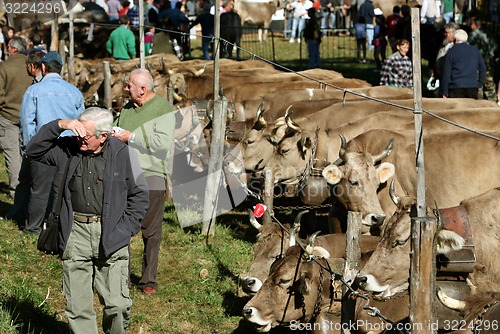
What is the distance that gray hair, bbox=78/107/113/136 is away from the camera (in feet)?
22.2

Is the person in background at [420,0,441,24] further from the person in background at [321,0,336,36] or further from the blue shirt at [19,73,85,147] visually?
the blue shirt at [19,73,85,147]

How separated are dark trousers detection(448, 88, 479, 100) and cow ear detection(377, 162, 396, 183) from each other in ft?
19.4

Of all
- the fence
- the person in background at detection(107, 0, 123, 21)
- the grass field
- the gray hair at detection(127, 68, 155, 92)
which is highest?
the person in background at detection(107, 0, 123, 21)

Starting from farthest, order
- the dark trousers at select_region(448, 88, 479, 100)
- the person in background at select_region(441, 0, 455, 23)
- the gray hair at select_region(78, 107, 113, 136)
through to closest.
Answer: the person in background at select_region(441, 0, 455, 23)
the dark trousers at select_region(448, 88, 479, 100)
the gray hair at select_region(78, 107, 113, 136)

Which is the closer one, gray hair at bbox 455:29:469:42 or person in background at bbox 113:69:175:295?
person in background at bbox 113:69:175:295

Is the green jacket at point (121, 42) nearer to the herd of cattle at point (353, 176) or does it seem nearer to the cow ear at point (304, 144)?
the herd of cattle at point (353, 176)

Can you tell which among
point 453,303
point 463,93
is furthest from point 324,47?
point 453,303

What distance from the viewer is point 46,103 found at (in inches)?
412

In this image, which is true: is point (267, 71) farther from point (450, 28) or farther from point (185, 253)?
point (185, 253)

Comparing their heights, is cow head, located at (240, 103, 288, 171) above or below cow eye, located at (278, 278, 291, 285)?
above

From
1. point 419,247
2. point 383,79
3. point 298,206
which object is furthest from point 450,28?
point 419,247

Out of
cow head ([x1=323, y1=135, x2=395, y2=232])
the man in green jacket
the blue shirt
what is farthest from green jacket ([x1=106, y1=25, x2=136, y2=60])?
cow head ([x1=323, y1=135, x2=395, y2=232])

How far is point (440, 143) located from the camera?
10727mm

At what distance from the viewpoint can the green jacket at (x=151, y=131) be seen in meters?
8.70
